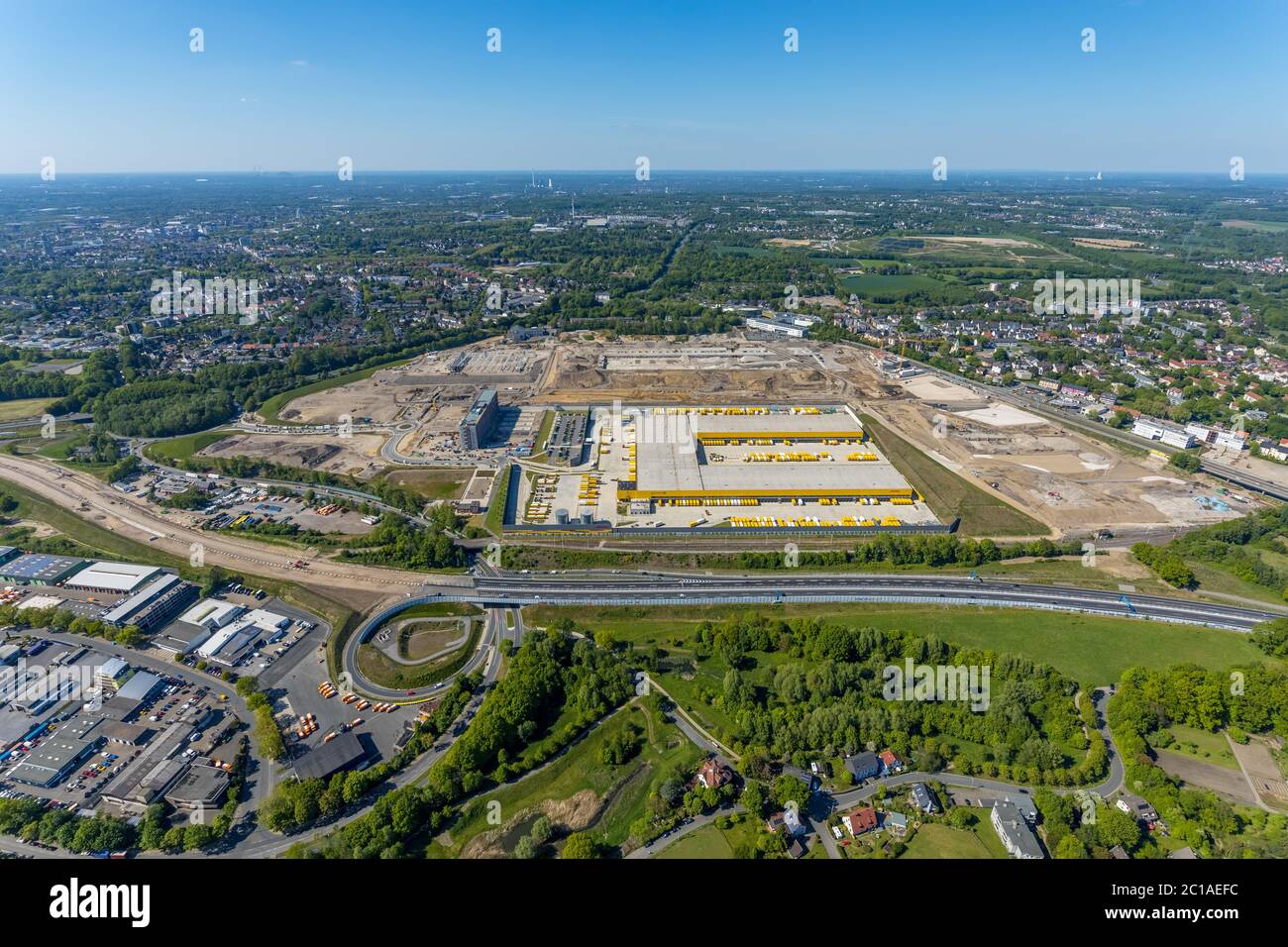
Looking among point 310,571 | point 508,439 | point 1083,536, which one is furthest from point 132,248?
point 1083,536

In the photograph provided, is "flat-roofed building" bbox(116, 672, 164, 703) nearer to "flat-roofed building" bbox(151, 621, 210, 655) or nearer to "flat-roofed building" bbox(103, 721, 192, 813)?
"flat-roofed building" bbox(151, 621, 210, 655)

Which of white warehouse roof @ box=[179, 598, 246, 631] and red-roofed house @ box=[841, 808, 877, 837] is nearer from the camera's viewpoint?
red-roofed house @ box=[841, 808, 877, 837]

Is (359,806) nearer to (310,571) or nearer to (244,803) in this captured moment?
(244,803)

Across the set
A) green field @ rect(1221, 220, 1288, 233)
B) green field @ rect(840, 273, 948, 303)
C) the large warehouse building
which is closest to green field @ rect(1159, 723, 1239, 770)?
the large warehouse building

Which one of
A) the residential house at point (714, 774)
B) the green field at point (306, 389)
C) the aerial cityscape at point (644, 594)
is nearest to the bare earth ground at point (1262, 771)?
the aerial cityscape at point (644, 594)

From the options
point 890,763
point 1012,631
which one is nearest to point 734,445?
point 1012,631

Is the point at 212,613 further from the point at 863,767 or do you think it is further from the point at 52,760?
the point at 863,767
